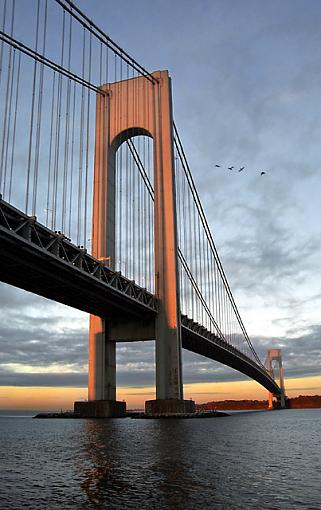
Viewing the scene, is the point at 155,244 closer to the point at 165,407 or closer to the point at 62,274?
the point at 165,407

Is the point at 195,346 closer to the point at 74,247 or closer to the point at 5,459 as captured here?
the point at 74,247

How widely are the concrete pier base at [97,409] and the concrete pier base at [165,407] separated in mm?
3454

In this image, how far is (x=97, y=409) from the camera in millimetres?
48062

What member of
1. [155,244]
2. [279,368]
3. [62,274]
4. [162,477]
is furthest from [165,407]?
[279,368]

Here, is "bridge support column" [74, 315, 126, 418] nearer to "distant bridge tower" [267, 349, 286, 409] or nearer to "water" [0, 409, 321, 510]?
"water" [0, 409, 321, 510]

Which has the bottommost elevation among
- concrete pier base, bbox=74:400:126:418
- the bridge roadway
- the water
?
the water

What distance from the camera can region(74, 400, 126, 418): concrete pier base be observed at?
47.9 meters

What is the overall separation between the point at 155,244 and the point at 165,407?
14083mm

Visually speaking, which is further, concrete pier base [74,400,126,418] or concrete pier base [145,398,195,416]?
concrete pier base [74,400,126,418]

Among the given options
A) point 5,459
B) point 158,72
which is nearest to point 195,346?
point 158,72

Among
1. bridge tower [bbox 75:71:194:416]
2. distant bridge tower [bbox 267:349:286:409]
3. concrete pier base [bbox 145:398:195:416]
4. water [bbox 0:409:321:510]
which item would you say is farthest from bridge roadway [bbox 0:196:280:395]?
distant bridge tower [bbox 267:349:286:409]

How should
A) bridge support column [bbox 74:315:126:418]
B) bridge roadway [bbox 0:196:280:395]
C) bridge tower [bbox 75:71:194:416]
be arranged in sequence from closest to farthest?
bridge roadway [bbox 0:196:280:395] < bridge tower [bbox 75:71:194:416] < bridge support column [bbox 74:315:126:418]

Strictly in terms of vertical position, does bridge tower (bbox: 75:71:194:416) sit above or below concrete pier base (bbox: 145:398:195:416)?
above

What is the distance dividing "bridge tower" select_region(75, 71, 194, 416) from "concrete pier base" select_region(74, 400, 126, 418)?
3.3 inches
